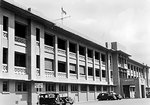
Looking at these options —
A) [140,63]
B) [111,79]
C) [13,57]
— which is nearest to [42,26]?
[13,57]

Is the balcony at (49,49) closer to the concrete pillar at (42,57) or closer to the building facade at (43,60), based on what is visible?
the building facade at (43,60)

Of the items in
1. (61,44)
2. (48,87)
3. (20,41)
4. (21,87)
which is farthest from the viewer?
(61,44)

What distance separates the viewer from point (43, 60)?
36.0 metres

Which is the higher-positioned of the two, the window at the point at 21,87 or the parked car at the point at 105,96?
the window at the point at 21,87

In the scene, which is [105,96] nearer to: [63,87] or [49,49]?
[63,87]

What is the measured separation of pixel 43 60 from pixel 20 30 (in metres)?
5.02

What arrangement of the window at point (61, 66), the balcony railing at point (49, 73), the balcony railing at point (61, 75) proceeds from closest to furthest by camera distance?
the balcony railing at point (49, 73)
the balcony railing at point (61, 75)
the window at point (61, 66)

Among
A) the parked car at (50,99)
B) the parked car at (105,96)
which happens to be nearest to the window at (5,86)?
the parked car at (50,99)

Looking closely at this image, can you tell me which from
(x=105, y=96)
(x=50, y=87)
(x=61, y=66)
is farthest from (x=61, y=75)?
(x=105, y=96)

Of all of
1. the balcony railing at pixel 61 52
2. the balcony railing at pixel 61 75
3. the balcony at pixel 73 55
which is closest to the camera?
the balcony railing at pixel 61 75

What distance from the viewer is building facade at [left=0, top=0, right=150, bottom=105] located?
30062 mm

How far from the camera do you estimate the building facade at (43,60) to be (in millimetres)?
30062

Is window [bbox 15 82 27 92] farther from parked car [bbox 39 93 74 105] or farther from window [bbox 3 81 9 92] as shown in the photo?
parked car [bbox 39 93 74 105]

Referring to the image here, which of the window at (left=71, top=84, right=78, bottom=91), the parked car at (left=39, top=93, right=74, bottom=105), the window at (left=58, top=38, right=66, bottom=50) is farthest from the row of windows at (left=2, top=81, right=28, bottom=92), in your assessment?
the window at (left=71, top=84, right=78, bottom=91)
